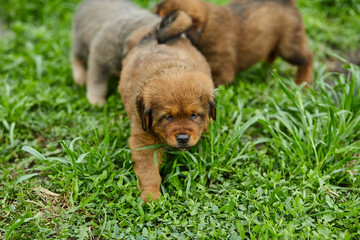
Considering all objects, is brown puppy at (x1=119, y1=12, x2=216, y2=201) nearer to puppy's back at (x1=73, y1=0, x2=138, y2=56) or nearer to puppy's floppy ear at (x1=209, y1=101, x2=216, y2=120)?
puppy's floppy ear at (x1=209, y1=101, x2=216, y2=120)

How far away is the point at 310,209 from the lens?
335 cm

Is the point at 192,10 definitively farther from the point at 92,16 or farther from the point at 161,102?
the point at 161,102

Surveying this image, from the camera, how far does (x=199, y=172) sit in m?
3.63

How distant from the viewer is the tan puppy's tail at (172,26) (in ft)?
13.8

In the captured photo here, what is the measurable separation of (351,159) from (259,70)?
256 centimetres

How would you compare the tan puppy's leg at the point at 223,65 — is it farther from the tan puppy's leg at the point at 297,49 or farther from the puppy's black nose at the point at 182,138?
the puppy's black nose at the point at 182,138

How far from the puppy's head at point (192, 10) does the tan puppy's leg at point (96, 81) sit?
3.38 ft

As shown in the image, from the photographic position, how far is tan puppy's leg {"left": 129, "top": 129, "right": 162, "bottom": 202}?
3.45 m

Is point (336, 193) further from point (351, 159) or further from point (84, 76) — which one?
point (84, 76)

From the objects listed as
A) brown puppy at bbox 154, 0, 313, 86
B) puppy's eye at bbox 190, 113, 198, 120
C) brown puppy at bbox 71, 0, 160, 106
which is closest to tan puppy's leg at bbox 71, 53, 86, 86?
brown puppy at bbox 71, 0, 160, 106

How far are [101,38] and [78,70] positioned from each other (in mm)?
846

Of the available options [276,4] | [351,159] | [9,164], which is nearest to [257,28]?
[276,4]

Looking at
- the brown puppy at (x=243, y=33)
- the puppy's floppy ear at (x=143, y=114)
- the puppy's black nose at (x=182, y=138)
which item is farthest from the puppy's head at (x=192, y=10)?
the puppy's black nose at (x=182, y=138)

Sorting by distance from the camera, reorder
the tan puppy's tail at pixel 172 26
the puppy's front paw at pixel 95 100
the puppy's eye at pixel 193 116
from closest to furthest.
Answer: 1. the puppy's eye at pixel 193 116
2. the tan puppy's tail at pixel 172 26
3. the puppy's front paw at pixel 95 100
